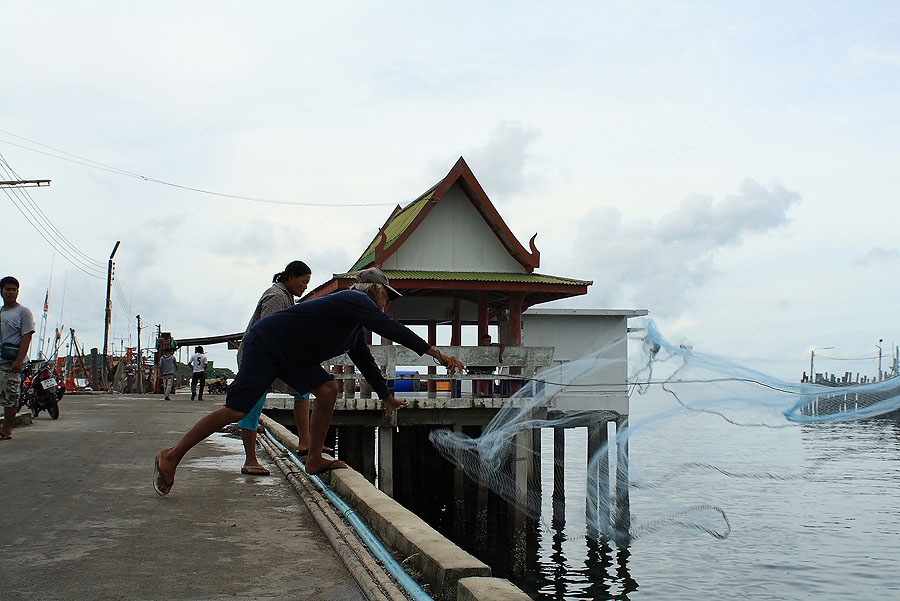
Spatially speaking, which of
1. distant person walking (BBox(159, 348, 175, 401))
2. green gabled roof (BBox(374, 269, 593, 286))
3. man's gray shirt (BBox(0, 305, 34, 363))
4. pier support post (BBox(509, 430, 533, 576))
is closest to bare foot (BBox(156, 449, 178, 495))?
man's gray shirt (BBox(0, 305, 34, 363))

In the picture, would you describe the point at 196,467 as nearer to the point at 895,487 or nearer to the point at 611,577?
the point at 611,577

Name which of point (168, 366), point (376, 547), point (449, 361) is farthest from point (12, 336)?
point (168, 366)

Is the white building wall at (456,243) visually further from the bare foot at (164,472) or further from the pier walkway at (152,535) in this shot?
the bare foot at (164,472)

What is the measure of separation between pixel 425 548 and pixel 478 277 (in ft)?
49.0

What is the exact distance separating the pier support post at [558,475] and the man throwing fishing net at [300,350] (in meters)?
10.1

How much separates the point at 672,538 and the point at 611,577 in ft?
14.6

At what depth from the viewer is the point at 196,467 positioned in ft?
25.3

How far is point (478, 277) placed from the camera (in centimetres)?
1886

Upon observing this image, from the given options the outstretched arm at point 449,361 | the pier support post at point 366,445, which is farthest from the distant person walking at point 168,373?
the outstretched arm at point 449,361

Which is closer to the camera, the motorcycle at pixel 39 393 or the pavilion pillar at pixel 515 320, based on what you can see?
the motorcycle at pixel 39 393

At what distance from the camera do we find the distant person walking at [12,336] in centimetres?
921

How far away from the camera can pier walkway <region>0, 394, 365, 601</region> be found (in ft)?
12.3

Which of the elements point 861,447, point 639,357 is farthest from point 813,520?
point 861,447

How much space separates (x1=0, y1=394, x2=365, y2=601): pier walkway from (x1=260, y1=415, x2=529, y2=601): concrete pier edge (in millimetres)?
338
